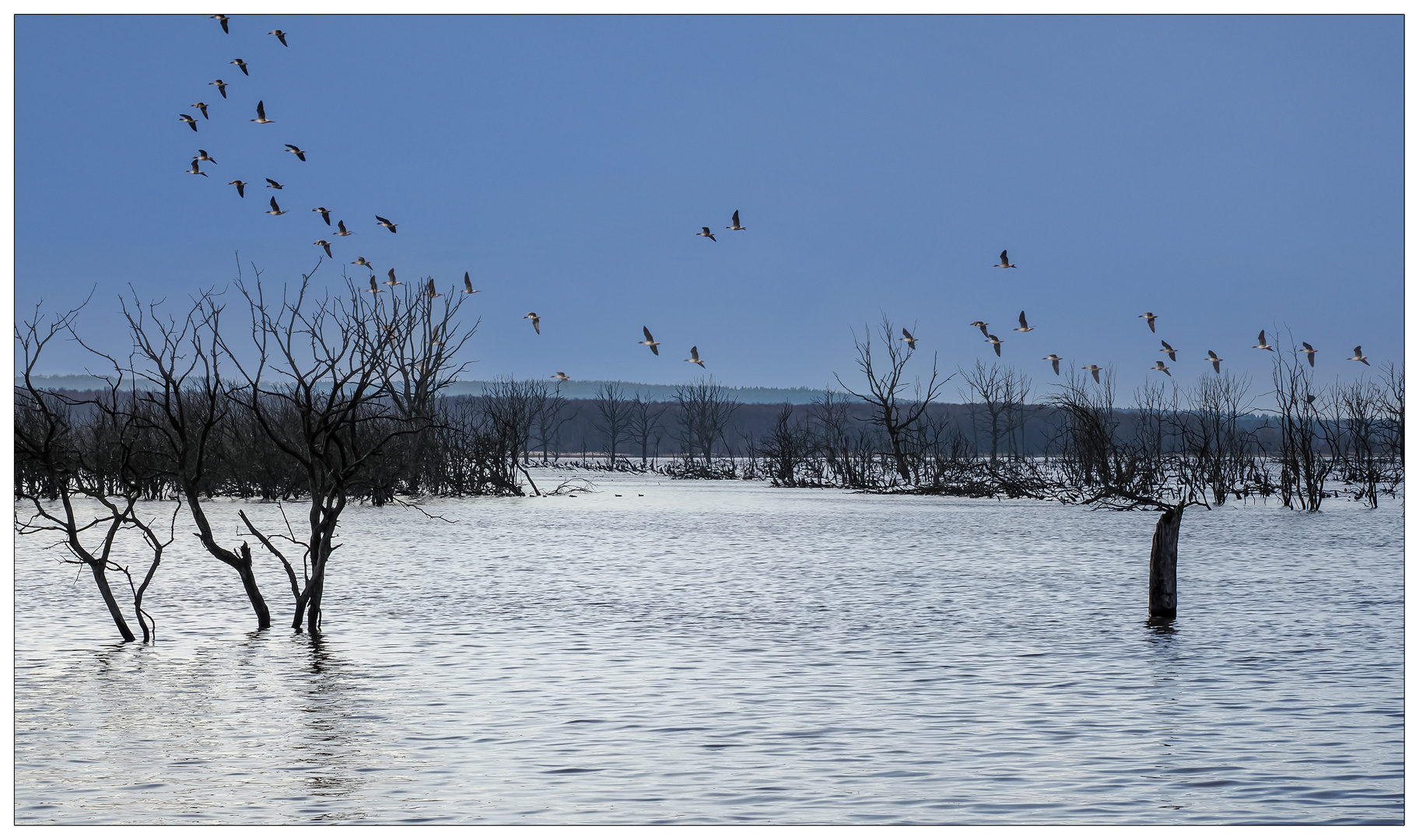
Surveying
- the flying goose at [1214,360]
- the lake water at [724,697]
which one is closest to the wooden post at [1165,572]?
the lake water at [724,697]

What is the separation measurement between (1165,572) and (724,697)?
5.39 m

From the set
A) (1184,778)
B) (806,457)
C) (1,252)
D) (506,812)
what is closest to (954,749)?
(1184,778)

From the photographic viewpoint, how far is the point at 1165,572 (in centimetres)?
1278

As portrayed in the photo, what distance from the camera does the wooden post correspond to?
12.7 m

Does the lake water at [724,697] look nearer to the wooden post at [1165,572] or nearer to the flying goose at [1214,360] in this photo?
the wooden post at [1165,572]

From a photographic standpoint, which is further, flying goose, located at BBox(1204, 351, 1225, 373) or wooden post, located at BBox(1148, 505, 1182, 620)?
flying goose, located at BBox(1204, 351, 1225, 373)

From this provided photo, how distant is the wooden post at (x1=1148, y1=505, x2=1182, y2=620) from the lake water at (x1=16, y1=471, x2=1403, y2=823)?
12.4 inches

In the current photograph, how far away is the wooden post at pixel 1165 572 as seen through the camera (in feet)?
41.7

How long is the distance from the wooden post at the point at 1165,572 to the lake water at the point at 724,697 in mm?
316

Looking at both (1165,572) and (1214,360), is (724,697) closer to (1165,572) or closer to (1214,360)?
(1165,572)

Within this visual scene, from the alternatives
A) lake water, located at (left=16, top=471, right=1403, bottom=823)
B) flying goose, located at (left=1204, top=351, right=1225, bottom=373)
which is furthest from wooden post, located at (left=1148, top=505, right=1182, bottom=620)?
flying goose, located at (left=1204, top=351, right=1225, bottom=373)

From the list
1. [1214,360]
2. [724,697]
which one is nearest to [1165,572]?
[724,697]

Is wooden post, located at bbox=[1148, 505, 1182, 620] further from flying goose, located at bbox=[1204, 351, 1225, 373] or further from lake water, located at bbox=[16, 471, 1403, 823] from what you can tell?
flying goose, located at bbox=[1204, 351, 1225, 373]

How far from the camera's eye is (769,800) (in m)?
6.37
